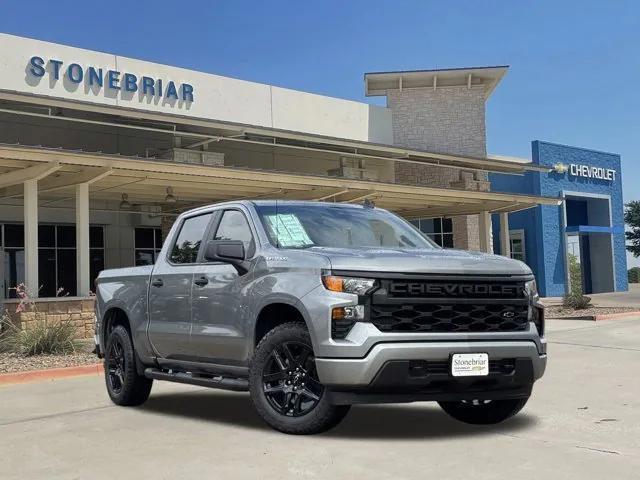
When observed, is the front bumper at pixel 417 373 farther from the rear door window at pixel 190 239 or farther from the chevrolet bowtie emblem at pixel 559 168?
the chevrolet bowtie emblem at pixel 559 168

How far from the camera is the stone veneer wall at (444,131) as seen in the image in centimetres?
3075

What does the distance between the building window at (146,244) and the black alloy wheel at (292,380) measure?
2076cm

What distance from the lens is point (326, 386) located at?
5648 millimetres

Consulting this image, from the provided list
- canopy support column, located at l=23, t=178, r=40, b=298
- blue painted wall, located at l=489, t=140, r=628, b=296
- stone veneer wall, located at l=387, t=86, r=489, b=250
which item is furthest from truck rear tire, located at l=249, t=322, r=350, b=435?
blue painted wall, located at l=489, t=140, r=628, b=296

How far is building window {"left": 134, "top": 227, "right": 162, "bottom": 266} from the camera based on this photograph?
86.2ft

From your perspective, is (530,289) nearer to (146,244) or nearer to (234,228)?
(234,228)

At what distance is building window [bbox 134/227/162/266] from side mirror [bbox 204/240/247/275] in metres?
20.2

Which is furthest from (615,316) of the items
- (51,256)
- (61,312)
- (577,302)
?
(51,256)

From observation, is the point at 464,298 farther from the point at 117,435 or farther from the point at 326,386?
the point at 117,435

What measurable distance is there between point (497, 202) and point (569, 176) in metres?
14.0

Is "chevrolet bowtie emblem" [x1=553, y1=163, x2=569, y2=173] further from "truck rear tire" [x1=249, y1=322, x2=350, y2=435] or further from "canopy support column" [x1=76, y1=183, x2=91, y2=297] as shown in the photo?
"truck rear tire" [x1=249, y1=322, x2=350, y2=435]

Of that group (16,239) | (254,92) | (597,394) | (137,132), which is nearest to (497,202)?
(254,92)

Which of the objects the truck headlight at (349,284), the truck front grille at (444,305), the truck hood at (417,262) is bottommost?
the truck front grille at (444,305)

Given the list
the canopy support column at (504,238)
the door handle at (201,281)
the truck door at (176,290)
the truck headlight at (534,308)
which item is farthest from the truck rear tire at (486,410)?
the canopy support column at (504,238)
